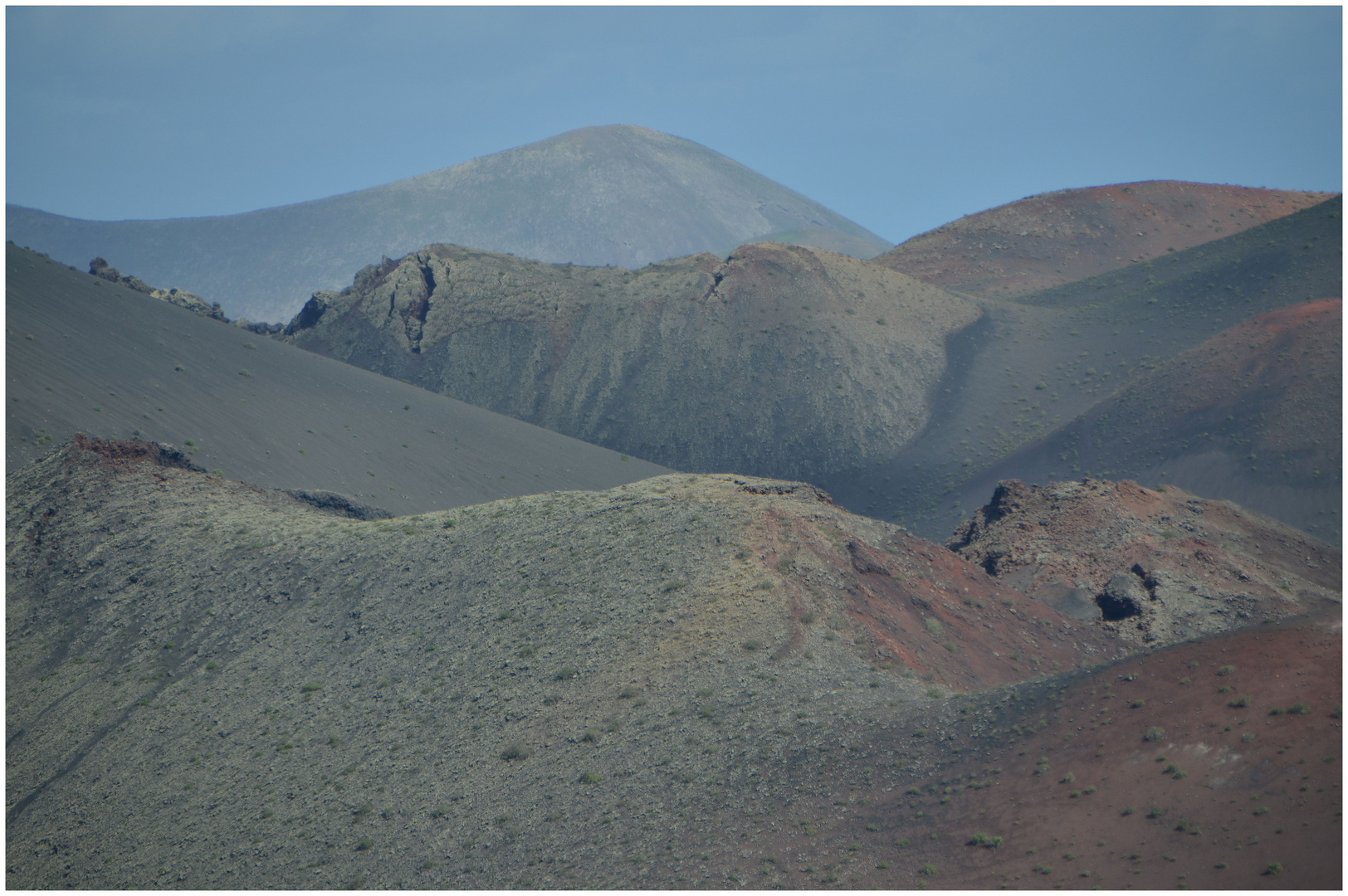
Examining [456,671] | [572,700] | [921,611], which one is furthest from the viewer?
[921,611]

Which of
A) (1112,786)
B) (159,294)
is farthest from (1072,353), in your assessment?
(159,294)

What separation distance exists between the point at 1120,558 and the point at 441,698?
Result: 73.7 ft

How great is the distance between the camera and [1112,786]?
15797 millimetres

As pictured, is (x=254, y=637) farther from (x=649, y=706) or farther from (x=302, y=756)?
(x=649, y=706)

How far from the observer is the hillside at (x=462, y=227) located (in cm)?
15675

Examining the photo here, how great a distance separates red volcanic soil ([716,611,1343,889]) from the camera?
13.9m

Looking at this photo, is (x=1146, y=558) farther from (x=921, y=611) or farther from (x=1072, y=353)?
(x=1072, y=353)

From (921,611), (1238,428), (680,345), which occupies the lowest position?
(921,611)

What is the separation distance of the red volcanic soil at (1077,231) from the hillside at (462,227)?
231 ft

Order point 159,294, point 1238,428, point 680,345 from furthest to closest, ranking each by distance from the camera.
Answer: point 159,294 < point 680,345 < point 1238,428

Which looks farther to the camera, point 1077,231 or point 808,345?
point 1077,231

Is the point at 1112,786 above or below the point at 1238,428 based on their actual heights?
below

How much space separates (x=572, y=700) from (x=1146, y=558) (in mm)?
21136

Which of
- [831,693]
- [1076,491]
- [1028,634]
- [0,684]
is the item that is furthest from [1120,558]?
[0,684]
